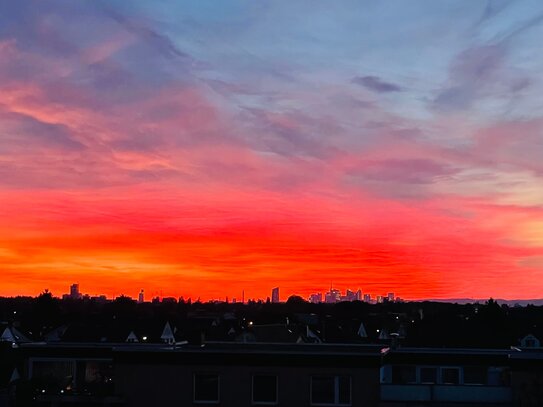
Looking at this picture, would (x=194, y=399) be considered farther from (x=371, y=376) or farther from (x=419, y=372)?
(x=419, y=372)

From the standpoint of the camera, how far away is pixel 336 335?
2990 inches

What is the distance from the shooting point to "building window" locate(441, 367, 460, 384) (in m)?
30.0

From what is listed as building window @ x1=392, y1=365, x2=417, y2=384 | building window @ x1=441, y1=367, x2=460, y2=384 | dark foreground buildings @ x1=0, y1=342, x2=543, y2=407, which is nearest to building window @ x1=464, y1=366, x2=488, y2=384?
building window @ x1=441, y1=367, x2=460, y2=384

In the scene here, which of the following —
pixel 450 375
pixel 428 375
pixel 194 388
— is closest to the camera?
pixel 194 388

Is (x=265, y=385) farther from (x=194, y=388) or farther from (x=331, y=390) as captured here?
(x=194, y=388)

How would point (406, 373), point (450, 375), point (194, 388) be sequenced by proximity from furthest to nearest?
point (406, 373)
point (450, 375)
point (194, 388)

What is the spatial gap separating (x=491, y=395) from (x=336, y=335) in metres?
50.4

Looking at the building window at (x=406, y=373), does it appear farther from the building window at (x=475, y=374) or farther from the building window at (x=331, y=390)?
the building window at (x=331, y=390)

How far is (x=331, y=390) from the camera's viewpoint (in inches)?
1016

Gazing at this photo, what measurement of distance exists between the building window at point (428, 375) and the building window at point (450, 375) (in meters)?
0.31

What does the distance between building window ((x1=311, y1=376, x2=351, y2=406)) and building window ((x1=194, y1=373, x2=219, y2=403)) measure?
11.0ft

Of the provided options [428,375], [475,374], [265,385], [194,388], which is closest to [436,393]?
[428,375]

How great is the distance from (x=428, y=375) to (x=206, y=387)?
9380 mm

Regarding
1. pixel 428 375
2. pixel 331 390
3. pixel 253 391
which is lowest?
pixel 253 391
